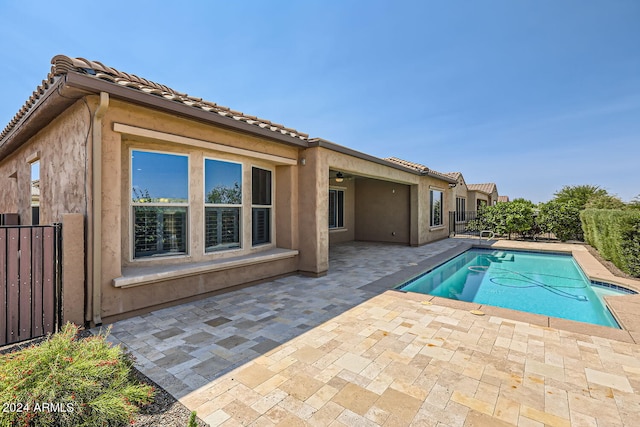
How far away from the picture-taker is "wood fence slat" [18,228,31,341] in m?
4.12

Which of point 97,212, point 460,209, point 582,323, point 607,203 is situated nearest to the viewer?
point 97,212

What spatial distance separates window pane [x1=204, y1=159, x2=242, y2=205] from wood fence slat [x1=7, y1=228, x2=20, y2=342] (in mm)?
3094

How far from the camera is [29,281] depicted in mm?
4199

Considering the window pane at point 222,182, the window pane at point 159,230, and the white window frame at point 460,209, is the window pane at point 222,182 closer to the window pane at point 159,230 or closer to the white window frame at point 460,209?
the window pane at point 159,230

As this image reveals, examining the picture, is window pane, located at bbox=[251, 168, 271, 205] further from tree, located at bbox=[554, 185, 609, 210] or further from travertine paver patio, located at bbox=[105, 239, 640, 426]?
tree, located at bbox=[554, 185, 609, 210]

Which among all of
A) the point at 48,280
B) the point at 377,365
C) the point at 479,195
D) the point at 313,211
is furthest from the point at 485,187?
the point at 48,280

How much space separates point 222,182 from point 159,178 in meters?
1.40

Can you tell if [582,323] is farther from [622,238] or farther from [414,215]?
[414,215]

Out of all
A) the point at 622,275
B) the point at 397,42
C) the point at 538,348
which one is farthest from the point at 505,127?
the point at 538,348

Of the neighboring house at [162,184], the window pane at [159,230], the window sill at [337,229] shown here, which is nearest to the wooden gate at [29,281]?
the neighboring house at [162,184]

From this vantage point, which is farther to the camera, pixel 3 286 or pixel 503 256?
pixel 503 256

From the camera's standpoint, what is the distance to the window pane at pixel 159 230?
566 cm

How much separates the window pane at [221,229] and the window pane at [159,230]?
1.83 feet

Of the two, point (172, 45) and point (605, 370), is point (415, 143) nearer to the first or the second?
point (172, 45)
